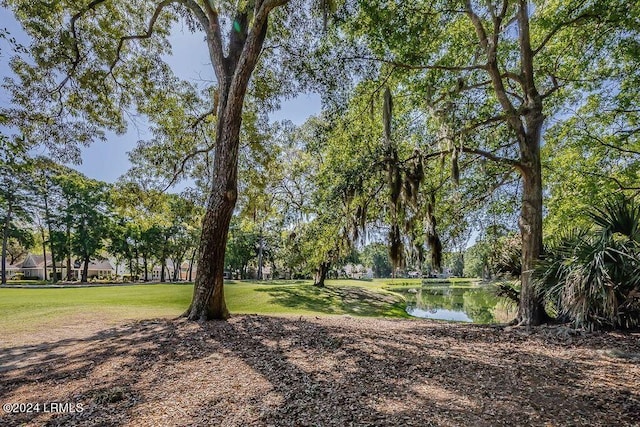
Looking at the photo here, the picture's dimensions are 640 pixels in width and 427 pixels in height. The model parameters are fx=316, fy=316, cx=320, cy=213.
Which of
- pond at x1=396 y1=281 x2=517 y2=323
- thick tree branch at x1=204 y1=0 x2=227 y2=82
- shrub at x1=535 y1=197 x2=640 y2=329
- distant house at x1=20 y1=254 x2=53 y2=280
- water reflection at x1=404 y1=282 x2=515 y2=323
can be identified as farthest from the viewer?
distant house at x1=20 y1=254 x2=53 y2=280

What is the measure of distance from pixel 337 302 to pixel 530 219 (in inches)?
396

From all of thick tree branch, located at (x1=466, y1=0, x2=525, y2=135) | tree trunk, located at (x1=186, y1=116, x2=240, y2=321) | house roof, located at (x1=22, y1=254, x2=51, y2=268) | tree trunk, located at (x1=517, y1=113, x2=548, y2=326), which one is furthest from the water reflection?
house roof, located at (x1=22, y1=254, x2=51, y2=268)

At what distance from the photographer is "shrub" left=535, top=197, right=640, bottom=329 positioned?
4.92 metres

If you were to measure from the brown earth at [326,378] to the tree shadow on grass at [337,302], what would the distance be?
7.80 m

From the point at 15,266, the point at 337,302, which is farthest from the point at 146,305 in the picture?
the point at 15,266

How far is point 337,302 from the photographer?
587 inches

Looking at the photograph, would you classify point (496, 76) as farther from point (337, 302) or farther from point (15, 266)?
point (15, 266)

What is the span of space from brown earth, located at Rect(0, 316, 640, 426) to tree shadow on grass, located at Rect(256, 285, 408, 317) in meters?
7.80

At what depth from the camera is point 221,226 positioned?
643 cm

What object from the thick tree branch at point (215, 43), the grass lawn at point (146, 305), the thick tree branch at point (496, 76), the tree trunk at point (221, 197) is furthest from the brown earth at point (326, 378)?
the thick tree branch at point (215, 43)

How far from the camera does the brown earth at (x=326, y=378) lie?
262 centimetres

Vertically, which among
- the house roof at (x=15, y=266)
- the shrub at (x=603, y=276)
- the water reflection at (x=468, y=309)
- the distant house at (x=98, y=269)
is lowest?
the distant house at (x=98, y=269)

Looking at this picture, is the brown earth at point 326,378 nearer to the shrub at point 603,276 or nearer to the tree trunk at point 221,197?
the shrub at point 603,276

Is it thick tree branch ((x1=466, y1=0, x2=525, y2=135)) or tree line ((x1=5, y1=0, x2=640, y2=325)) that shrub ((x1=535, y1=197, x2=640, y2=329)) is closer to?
tree line ((x1=5, y1=0, x2=640, y2=325))
